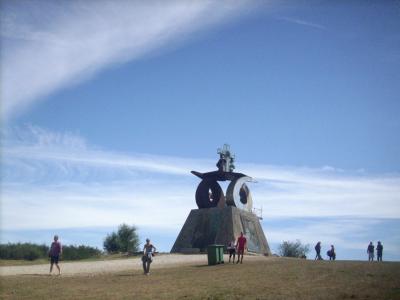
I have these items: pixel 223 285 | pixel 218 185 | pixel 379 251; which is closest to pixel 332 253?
pixel 379 251

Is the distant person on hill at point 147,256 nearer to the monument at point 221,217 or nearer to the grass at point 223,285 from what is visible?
the grass at point 223,285

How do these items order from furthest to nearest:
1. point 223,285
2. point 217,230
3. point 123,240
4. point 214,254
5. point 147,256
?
point 123,240 → point 217,230 → point 214,254 → point 147,256 → point 223,285

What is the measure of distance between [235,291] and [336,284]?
136 inches

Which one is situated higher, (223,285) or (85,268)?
(223,285)

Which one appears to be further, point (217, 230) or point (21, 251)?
point (21, 251)

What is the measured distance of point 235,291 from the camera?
14.7m

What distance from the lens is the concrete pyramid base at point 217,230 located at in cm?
4044

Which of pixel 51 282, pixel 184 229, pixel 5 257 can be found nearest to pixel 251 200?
pixel 184 229

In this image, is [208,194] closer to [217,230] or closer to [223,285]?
[217,230]

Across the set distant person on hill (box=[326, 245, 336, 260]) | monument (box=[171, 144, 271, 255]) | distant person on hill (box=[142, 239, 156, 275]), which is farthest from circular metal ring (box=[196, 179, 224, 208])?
distant person on hill (box=[142, 239, 156, 275])

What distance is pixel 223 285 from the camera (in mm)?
16094

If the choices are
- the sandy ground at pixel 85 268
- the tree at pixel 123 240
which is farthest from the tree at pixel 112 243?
the sandy ground at pixel 85 268

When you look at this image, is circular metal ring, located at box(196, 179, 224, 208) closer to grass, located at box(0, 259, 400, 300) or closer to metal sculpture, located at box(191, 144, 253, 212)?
metal sculpture, located at box(191, 144, 253, 212)

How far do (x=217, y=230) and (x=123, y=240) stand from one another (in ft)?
55.1
